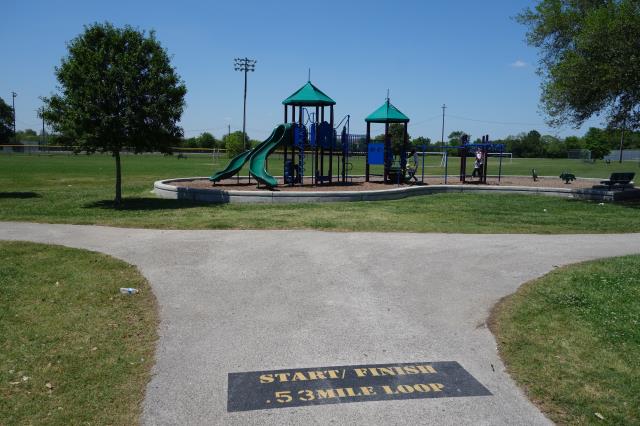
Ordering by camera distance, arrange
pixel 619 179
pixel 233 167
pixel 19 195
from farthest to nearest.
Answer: pixel 619 179 < pixel 233 167 < pixel 19 195

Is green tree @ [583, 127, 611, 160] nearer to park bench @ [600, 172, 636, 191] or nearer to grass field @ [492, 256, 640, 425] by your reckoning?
park bench @ [600, 172, 636, 191]

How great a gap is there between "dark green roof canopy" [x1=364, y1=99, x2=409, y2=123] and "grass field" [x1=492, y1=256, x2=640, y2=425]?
49.7 ft

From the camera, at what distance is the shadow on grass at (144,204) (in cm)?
1451

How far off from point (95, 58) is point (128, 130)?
6.70 feet

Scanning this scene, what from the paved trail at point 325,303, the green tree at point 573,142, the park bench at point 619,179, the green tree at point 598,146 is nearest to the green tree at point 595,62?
the park bench at point 619,179

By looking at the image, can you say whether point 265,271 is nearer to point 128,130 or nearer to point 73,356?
point 73,356

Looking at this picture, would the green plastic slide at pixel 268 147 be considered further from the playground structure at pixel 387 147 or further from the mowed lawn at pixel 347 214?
the playground structure at pixel 387 147

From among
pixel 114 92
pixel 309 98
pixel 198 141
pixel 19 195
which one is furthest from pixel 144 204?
pixel 198 141

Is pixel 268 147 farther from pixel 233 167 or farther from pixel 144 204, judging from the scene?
pixel 144 204

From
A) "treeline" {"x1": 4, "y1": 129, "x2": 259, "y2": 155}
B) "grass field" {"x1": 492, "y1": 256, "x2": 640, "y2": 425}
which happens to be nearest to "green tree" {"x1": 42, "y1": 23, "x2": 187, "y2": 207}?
"treeline" {"x1": 4, "y1": 129, "x2": 259, "y2": 155}

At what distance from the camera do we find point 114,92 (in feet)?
45.7

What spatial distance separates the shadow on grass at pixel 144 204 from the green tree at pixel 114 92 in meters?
1.69

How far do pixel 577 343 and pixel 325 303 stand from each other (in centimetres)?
276

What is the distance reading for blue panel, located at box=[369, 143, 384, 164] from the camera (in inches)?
846
